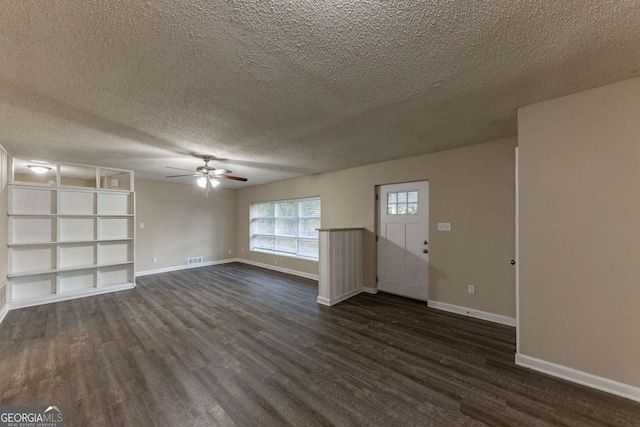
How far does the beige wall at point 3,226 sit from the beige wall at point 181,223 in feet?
7.38

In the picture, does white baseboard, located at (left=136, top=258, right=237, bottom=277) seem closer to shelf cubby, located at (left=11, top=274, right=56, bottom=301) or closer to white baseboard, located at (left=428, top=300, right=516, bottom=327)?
shelf cubby, located at (left=11, top=274, right=56, bottom=301)

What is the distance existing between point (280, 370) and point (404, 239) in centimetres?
299

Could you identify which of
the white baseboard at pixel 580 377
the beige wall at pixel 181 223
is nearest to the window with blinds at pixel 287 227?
the beige wall at pixel 181 223

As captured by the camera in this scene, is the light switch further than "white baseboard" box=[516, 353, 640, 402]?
Yes

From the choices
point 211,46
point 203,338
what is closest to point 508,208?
point 211,46

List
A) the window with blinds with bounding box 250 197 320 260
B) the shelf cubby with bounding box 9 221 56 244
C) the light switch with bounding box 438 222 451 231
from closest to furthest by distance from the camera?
the light switch with bounding box 438 222 451 231 < the shelf cubby with bounding box 9 221 56 244 < the window with blinds with bounding box 250 197 320 260

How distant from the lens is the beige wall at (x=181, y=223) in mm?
6246

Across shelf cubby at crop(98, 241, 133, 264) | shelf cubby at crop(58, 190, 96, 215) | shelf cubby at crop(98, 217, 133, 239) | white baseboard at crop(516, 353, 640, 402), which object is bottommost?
white baseboard at crop(516, 353, 640, 402)

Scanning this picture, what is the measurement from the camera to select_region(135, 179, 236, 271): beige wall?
6.25 metres

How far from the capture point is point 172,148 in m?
3.62

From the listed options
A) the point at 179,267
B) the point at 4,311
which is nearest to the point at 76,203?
the point at 4,311

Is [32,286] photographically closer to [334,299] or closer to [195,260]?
[195,260]

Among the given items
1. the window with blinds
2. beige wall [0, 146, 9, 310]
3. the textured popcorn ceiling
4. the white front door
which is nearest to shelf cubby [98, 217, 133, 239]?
beige wall [0, 146, 9, 310]

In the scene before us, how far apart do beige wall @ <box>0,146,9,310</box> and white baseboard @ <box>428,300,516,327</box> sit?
21.7 ft
